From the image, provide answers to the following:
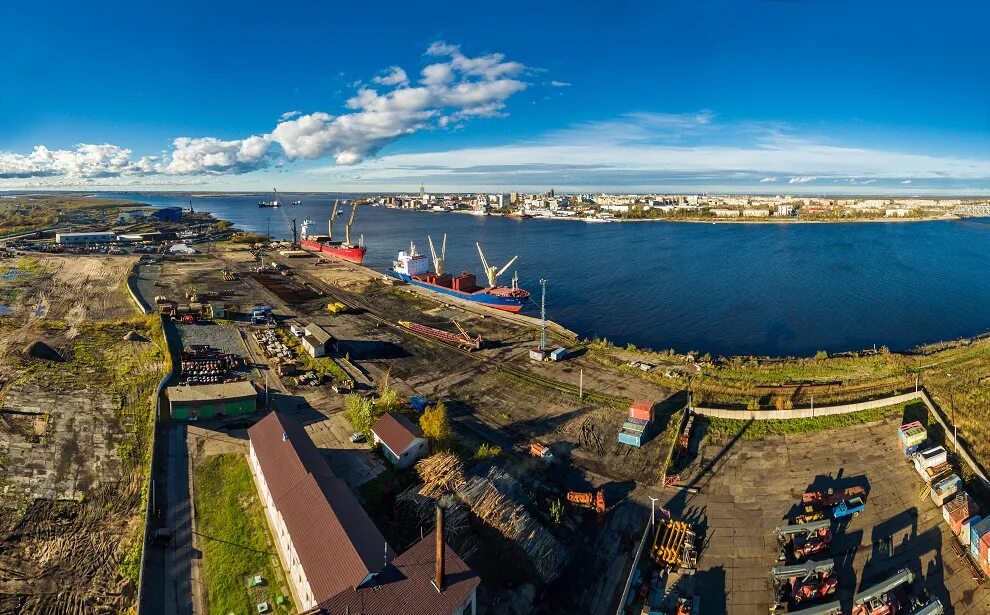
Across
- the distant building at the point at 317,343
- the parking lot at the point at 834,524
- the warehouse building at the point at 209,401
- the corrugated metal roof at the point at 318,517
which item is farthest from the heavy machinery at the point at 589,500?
the distant building at the point at 317,343

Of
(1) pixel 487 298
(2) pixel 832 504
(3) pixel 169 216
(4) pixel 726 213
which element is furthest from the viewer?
(4) pixel 726 213

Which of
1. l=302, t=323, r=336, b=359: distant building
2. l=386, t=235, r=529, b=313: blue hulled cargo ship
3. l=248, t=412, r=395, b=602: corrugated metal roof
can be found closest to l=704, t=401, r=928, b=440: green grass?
l=248, t=412, r=395, b=602: corrugated metal roof

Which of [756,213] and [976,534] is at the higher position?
[756,213]

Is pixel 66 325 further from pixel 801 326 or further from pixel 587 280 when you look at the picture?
pixel 801 326

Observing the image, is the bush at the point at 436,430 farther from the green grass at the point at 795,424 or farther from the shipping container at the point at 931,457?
the shipping container at the point at 931,457

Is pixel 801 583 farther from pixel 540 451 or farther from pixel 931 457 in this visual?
pixel 931 457

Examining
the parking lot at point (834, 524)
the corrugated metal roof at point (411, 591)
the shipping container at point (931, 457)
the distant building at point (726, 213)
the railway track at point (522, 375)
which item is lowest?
the parking lot at point (834, 524)

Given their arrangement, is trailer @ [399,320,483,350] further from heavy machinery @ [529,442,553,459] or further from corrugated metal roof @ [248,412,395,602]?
corrugated metal roof @ [248,412,395,602]

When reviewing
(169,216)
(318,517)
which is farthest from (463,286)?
(169,216)
